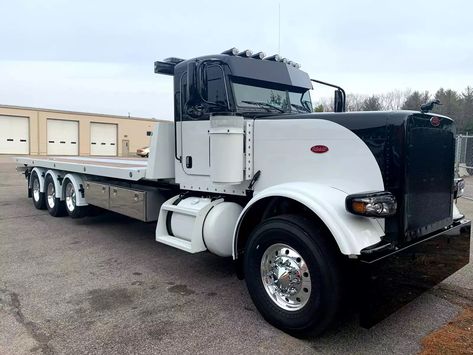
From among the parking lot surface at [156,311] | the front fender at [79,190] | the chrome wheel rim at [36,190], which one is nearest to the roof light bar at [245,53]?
the parking lot surface at [156,311]

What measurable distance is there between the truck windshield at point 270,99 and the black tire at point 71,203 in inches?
185

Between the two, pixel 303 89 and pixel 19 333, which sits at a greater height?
pixel 303 89

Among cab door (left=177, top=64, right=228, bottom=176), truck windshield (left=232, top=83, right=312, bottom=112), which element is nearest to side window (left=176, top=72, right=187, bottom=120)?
cab door (left=177, top=64, right=228, bottom=176)

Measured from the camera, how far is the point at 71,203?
26.9ft

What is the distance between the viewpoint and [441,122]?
12.2 feet

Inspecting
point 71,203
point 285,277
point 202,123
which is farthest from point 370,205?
point 71,203

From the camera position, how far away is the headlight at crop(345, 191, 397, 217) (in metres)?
3.01

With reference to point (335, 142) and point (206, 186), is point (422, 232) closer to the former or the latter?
point (335, 142)

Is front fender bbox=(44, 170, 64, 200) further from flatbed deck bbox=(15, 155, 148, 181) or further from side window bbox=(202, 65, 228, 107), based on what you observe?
side window bbox=(202, 65, 228, 107)

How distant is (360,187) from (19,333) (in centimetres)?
310

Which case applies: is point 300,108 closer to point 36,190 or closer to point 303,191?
point 303,191

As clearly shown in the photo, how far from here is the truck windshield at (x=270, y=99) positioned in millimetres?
4508

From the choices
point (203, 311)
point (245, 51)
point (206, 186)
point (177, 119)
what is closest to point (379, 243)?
point (203, 311)

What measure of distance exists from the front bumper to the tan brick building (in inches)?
1397
